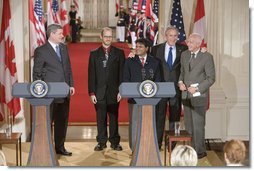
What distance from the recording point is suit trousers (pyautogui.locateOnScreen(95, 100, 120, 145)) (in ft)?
24.8

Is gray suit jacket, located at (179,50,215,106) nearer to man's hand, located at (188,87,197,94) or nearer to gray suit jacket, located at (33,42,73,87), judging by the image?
man's hand, located at (188,87,197,94)

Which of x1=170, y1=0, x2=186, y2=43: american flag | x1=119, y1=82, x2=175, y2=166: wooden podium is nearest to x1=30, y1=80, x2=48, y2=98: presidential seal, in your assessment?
x1=119, y1=82, x2=175, y2=166: wooden podium

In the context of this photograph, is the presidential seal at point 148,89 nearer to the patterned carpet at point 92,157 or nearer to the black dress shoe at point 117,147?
the patterned carpet at point 92,157

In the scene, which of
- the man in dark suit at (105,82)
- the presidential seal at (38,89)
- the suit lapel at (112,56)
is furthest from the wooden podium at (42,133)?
the suit lapel at (112,56)

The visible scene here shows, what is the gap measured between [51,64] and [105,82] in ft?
2.47

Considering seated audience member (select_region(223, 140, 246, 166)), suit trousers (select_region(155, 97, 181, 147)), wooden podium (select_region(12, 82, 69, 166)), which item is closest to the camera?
seated audience member (select_region(223, 140, 246, 166))

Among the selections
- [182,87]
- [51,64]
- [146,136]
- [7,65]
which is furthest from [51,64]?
[146,136]

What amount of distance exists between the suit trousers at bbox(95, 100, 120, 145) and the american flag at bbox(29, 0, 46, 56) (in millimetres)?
1606

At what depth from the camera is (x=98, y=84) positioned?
7.55 metres

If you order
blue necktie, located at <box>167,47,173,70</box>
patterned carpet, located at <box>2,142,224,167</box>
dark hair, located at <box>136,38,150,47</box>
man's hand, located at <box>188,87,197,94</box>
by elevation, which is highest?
dark hair, located at <box>136,38,150,47</box>

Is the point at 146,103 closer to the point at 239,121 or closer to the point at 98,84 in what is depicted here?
the point at 98,84

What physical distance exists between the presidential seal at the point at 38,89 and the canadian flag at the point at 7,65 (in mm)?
2339

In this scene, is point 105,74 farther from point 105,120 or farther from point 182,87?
point 182,87

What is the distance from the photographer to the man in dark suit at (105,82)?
24.6 feet
